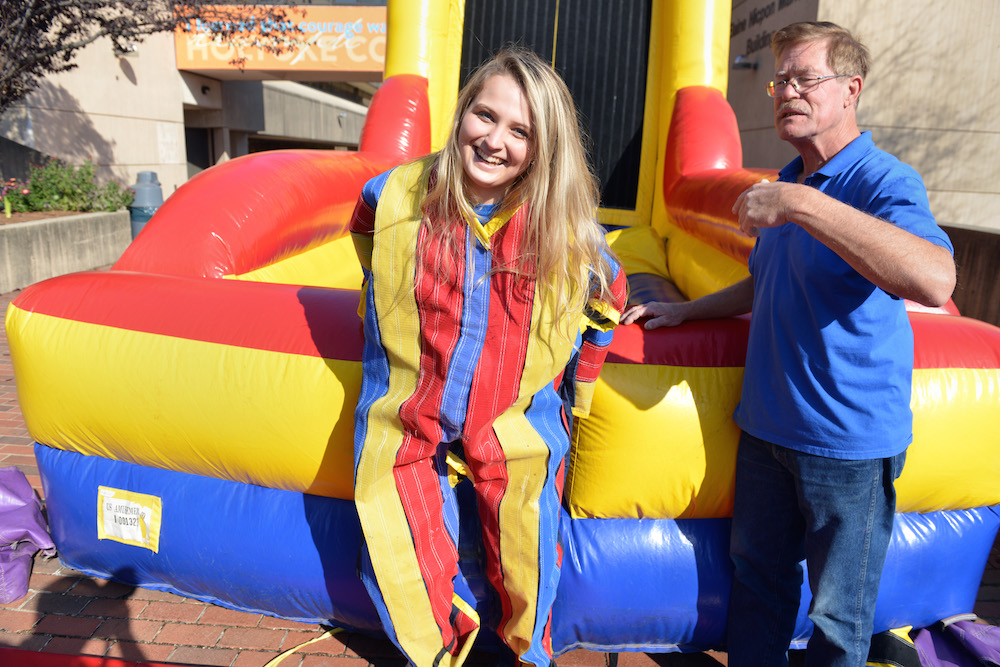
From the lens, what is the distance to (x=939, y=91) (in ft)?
23.3

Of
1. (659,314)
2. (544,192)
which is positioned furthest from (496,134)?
(659,314)

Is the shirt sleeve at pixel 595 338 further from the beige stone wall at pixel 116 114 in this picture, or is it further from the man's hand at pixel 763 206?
the beige stone wall at pixel 116 114

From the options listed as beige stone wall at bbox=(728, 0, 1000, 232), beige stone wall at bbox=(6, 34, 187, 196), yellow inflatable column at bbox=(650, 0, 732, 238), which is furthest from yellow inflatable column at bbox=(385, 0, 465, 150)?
beige stone wall at bbox=(6, 34, 187, 196)

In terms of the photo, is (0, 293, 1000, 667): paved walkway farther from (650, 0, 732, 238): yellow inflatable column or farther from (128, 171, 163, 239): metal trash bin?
(128, 171, 163, 239): metal trash bin

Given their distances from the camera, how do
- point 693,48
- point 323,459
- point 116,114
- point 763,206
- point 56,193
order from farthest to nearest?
point 116,114 → point 56,193 → point 693,48 → point 323,459 → point 763,206

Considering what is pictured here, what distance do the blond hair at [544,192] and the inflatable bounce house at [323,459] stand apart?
425 millimetres

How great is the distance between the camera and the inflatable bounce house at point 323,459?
6.41 feet

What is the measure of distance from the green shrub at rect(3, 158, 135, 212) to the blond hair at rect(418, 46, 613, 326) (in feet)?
24.9

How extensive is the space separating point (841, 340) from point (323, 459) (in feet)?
4.44

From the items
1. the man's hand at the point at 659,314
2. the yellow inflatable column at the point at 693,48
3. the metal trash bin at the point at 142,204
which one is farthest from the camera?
the metal trash bin at the point at 142,204

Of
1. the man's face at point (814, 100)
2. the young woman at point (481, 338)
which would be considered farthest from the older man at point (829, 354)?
the young woman at point (481, 338)

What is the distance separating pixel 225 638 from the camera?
2.12 m

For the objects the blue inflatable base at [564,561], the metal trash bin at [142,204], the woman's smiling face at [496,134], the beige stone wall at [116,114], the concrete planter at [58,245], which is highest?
the beige stone wall at [116,114]

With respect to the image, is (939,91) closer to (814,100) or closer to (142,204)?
(814,100)
